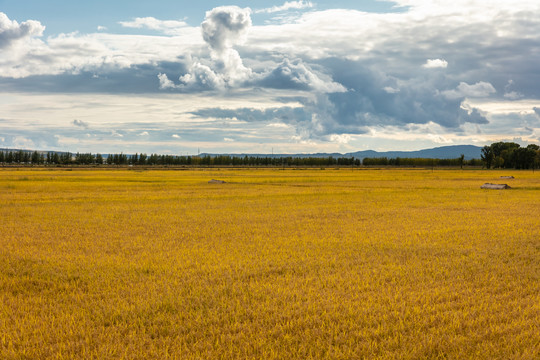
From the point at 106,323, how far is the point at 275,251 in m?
7.23

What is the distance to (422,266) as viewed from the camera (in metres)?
12.8

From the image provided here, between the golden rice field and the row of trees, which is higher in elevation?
the row of trees

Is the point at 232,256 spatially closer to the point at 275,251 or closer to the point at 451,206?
the point at 275,251

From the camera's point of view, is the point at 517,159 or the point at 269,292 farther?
the point at 517,159

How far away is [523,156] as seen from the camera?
170 meters

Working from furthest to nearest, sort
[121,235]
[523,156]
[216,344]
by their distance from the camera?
[523,156] → [121,235] → [216,344]

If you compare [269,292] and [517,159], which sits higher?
[517,159]

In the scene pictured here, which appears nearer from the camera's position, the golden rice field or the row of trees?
the golden rice field

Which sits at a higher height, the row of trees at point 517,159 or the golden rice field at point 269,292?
the row of trees at point 517,159

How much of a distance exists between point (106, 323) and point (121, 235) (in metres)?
Result: 10.5

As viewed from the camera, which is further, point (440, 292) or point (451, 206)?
point (451, 206)

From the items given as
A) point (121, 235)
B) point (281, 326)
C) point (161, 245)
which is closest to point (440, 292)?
point (281, 326)

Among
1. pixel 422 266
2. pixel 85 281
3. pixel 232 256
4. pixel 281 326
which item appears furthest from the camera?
pixel 232 256

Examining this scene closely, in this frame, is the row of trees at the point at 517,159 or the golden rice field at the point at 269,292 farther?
the row of trees at the point at 517,159
